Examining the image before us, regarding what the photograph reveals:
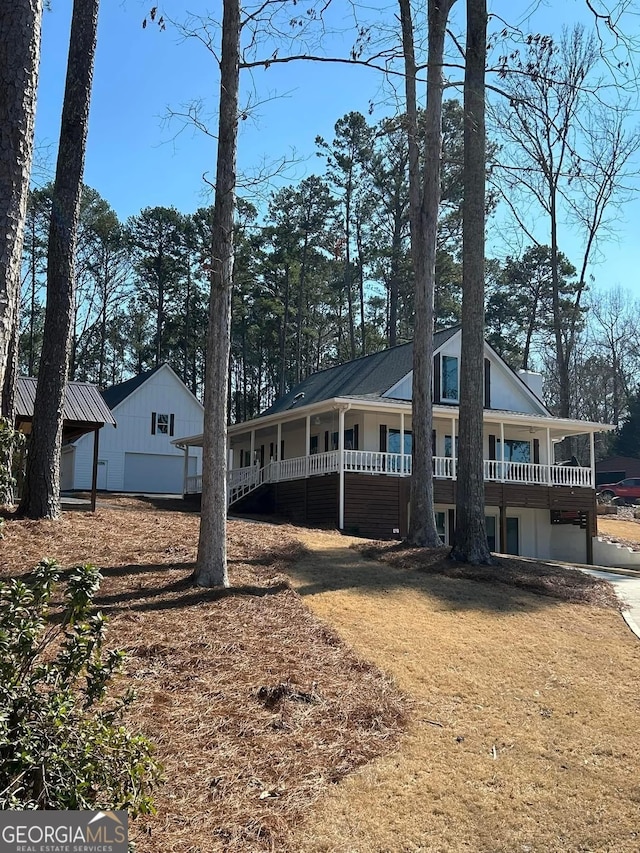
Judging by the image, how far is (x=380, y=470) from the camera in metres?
20.2

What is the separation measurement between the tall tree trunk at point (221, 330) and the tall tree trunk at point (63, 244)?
338 centimetres

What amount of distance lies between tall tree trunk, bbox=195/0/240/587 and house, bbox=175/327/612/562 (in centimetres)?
1068

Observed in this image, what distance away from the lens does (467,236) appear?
13.2 metres

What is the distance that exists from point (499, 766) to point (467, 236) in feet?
32.1

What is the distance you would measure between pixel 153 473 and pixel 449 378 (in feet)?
49.6

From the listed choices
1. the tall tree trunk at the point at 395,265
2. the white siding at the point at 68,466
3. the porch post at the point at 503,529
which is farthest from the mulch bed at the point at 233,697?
the tall tree trunk at the point at 395,265

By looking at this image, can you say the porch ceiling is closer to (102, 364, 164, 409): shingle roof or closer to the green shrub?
(102, 364, 164, 409): shingle roof

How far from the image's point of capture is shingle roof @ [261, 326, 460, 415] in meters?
23.4

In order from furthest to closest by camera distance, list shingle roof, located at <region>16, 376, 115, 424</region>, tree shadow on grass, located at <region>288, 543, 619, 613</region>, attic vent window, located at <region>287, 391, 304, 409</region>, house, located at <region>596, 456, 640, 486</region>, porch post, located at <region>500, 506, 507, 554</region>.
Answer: house, located at <region>596, 456, 640, 486</region>, attic vent window, located at <region>287, 391, 304, 409</region>, porch post, located at <region>500, 506, 507, 554</region>, shingle roof, located at <region>16, 376, 115, 424</region>, tree shadow on grass, located at <region>288, 543, 619, 613</region>

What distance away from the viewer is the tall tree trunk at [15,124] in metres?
3.91

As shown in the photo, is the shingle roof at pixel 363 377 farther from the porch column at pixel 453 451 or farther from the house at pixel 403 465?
the porch column at pixel 453 451

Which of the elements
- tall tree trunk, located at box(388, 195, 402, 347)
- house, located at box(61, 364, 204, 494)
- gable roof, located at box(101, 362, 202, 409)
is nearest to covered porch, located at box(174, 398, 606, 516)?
house, located at box(61, 364, 204, 494)

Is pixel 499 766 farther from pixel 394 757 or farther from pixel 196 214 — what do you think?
pixel 196 214

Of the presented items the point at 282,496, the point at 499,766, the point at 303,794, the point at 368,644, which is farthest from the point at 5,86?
the point at 282,496
